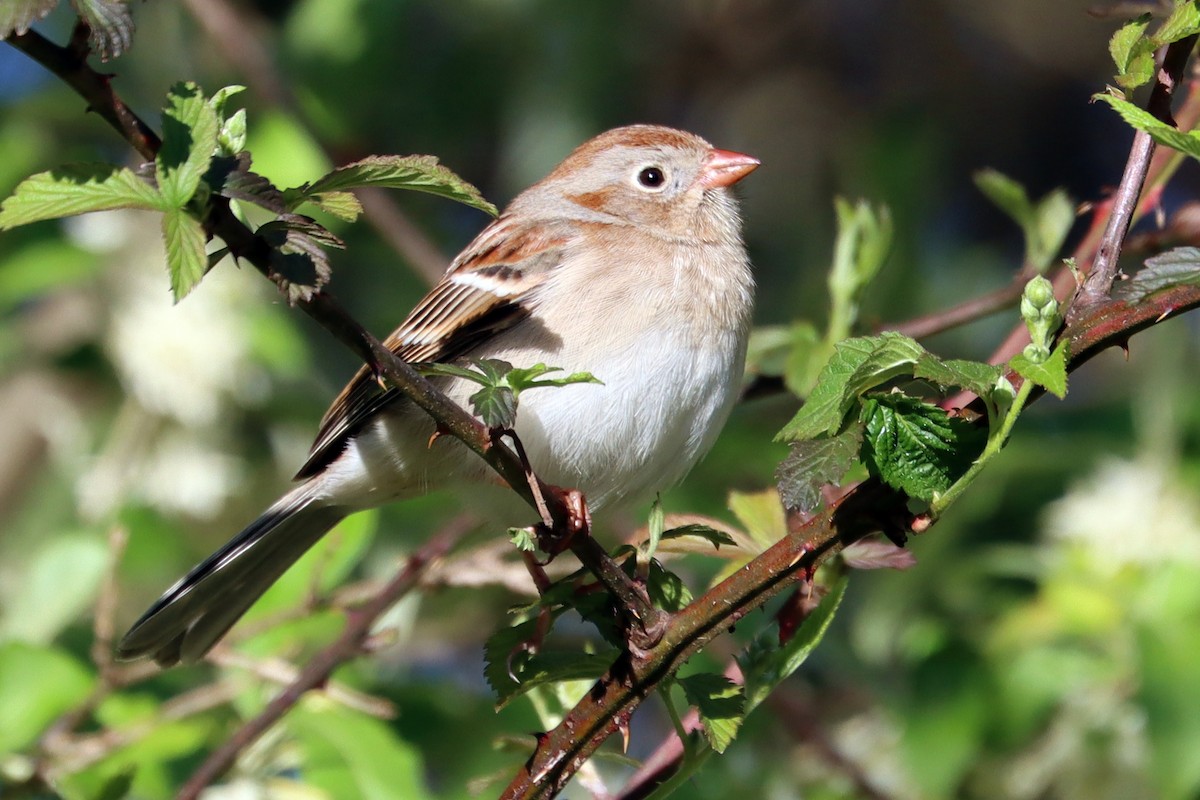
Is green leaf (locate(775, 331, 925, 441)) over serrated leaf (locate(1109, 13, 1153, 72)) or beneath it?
beneath

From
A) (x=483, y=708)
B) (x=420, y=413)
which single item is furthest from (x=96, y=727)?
(x=420, y=413)

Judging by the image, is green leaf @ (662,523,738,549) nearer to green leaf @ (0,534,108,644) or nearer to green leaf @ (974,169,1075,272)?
green leaf @ (974,169,1075,272)

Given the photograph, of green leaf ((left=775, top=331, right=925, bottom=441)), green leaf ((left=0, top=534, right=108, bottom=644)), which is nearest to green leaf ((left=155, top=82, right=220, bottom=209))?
green leaf ((left=775, top=331, right=925, bottom=441))

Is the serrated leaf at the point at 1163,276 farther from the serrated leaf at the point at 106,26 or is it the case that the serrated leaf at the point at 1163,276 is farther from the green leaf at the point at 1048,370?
the serrated leaf at the point at 106,26

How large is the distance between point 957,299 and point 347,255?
1.93 meters

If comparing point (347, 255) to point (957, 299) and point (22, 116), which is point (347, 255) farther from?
point (957, 299)

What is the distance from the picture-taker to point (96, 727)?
2.79 metres

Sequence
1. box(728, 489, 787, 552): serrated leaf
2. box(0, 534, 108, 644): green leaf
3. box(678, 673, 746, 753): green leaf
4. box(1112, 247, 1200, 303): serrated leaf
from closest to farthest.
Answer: box(1112, 247, 1200, 303): serrated leaf → box(678, 673, 746, 753): green leaf → box(728, 489, 787, 552): serrated leaf → box(0, 534, 108, 644): green leaf

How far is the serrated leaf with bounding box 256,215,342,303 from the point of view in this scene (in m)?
1.16

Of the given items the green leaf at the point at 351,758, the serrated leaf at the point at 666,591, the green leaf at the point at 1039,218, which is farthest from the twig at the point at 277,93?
the serrated leaf at the point at 666,591

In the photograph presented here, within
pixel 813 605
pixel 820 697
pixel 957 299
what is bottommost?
pixel 820 697

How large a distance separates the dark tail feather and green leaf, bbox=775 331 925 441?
1408 mm

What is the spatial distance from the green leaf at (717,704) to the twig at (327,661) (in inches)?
32.7

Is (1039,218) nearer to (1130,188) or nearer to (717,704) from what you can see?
(1130,188)
